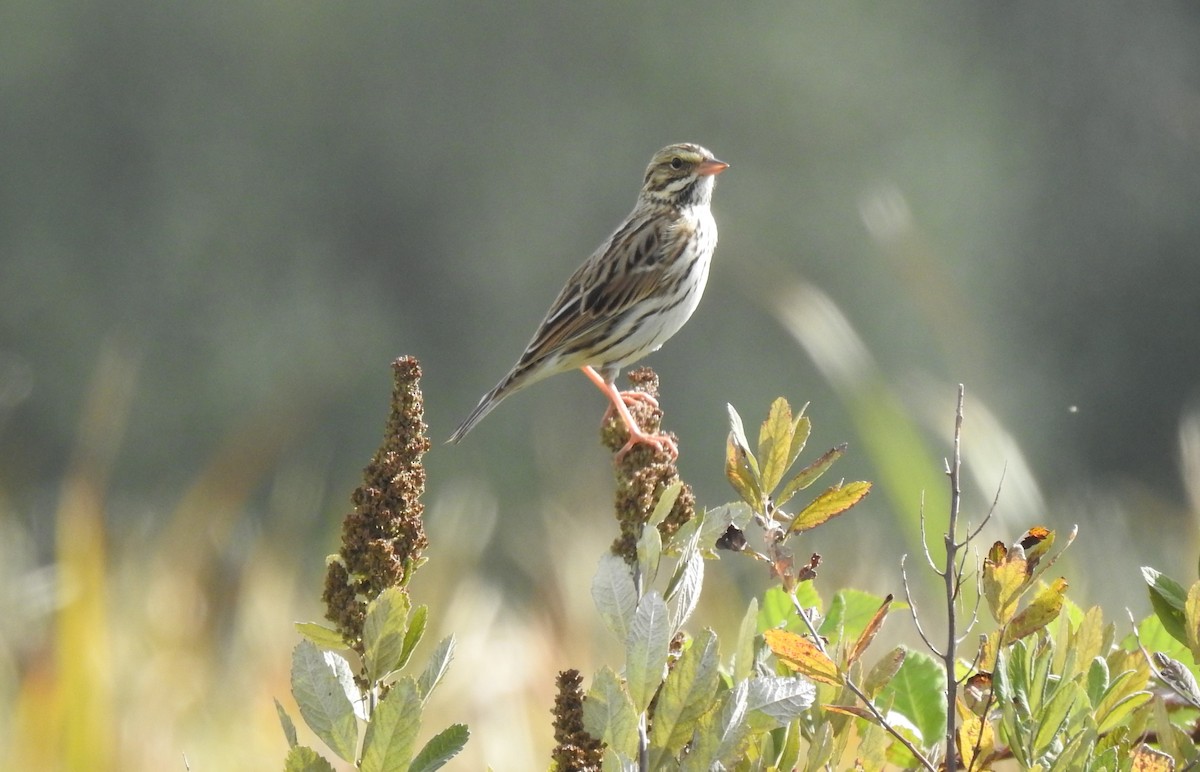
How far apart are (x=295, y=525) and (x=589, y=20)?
34267 mm

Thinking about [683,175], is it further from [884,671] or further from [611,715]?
[611,715]

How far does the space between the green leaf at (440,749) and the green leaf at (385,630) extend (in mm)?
76

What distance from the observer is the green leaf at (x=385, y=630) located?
4.72 ft

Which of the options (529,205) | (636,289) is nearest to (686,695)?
(636,289)

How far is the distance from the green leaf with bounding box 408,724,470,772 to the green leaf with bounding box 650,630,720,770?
15 centimetres

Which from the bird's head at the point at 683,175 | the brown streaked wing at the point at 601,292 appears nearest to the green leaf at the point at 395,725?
the brown streaked wing at the point at 601,292

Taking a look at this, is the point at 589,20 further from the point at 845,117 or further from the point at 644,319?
the point at 644,319

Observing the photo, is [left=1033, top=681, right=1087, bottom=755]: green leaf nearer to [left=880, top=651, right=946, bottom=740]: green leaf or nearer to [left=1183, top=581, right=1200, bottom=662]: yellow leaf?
[left=1183, top=581, right=1200, bottom=662]: yellow leaf

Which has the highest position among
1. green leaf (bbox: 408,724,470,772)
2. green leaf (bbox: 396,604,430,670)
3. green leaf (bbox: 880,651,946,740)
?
green leaf (bbox: 396,604,430,670)

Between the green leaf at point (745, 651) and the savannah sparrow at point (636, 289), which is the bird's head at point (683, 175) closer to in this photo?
the savannah sparrow at point (636, 289)

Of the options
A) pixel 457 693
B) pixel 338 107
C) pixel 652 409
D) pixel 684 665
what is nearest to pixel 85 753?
pixel 457 693

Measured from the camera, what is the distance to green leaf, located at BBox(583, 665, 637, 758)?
4.48 ft

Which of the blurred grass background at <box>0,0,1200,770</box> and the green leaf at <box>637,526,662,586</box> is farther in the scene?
the blurred grass background at <box>0,0,1200,770</box>

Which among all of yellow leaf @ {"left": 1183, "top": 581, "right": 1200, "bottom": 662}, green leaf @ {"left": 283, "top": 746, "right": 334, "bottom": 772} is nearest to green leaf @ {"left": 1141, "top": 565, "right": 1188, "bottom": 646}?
yellow leaf @ {"left": 1183, "top": 581, "right": 1200, "bottom": 662}
